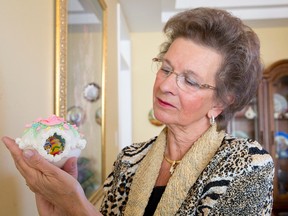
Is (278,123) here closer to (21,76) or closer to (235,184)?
(235,184)

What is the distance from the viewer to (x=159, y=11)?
3.18m

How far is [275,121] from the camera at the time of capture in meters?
3.59

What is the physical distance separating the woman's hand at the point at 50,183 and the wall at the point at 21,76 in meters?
0.16

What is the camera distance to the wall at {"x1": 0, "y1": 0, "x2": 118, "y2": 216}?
813 mm

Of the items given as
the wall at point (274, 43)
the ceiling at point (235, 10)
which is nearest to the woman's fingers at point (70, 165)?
the ceiling at point (235, 10)

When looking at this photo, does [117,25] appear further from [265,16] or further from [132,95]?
[265,16]

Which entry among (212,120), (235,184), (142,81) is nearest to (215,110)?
(212,120)

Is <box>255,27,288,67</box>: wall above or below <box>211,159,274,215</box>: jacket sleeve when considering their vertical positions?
above

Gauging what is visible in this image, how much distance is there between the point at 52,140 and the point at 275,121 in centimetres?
336

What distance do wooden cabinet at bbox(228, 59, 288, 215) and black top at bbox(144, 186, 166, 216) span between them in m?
2.84

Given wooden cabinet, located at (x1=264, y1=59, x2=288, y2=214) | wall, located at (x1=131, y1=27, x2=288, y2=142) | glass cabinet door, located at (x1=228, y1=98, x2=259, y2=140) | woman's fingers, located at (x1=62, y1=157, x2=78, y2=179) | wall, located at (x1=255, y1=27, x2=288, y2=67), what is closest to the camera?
woman's fingers, located at (x1=62, y1=157, x2=78, y2=179)

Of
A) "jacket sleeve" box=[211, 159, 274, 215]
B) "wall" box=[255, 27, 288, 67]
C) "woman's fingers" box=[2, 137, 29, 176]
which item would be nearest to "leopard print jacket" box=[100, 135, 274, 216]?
"jacket sleeve" box=[211, 159, 274, 215]

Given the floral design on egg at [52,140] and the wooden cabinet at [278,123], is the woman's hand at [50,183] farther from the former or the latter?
the wooden cabinet at [278,123]

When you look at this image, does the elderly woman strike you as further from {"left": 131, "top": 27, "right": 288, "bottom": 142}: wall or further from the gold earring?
{"left": 131, "top": 27, "right": 288, "bottom": 142}: wall
